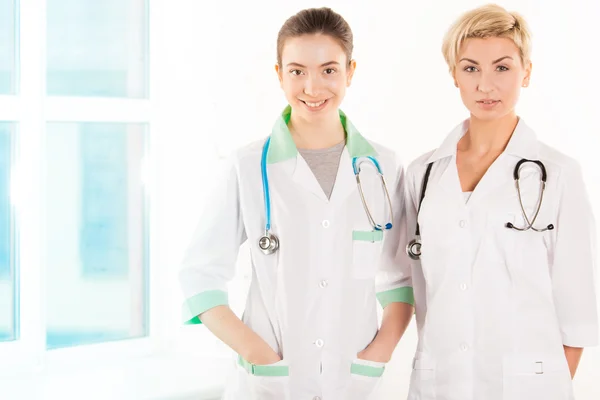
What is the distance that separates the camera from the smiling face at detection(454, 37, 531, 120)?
1598mm

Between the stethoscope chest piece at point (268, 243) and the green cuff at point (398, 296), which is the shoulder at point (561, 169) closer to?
the green cuff at point (398, 296)

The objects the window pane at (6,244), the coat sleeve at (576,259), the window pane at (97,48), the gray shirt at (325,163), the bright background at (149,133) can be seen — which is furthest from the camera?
the window pane at (97,48)

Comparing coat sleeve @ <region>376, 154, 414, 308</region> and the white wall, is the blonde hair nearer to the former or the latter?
coat sleeve @ <region>376, 154, 414, 308</region>

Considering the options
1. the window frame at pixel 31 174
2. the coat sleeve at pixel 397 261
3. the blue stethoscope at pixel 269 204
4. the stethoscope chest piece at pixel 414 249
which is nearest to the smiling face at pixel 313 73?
the blue stethoscope at pixel 269 204

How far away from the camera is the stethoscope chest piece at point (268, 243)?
1.58m

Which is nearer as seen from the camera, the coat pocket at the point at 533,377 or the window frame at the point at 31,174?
the coat pocket at the point at 533,377

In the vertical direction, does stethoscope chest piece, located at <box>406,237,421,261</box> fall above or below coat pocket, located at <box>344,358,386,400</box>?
above

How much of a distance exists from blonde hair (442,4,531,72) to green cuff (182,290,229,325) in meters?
0.76

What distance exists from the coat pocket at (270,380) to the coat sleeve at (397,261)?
0.33 meters

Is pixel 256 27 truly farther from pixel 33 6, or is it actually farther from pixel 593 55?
pixel 593 55

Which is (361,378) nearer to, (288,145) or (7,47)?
(288,145)

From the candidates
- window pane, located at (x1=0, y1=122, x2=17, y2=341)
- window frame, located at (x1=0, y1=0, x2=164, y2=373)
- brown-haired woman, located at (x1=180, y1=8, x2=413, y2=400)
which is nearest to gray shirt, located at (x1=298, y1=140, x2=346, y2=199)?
brown-haired woman, located at (x1=180, y1=8, x2=413, y2=400)

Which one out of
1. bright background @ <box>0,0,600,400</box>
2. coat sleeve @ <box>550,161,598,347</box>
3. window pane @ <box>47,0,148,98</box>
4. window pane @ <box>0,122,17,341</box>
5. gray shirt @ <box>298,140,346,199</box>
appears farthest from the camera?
window pane @ <box>47,0,148,98</box>

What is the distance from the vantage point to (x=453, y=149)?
1708 mm
